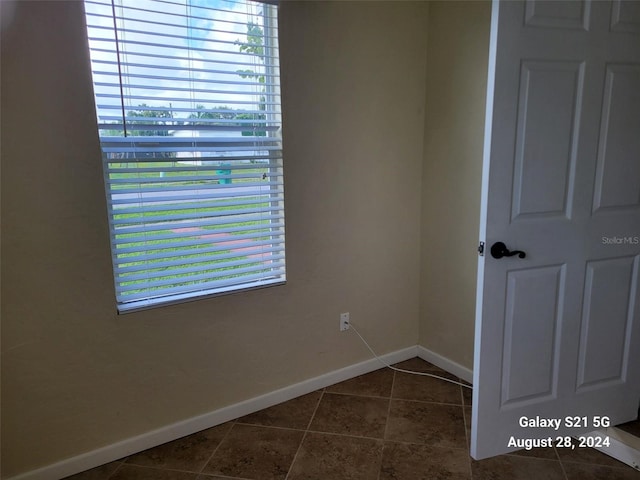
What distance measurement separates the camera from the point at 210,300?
2.20 m

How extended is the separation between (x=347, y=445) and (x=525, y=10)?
6.61 feet

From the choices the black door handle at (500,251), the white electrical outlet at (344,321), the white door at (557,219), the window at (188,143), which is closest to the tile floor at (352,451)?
the white door at (557,219)

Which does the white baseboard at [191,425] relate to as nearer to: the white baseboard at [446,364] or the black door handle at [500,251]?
the white baseboard at [446,364]

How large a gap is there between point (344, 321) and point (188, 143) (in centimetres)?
136

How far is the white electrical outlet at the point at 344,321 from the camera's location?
269cm

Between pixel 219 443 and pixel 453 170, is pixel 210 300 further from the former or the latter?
pixel 453 170

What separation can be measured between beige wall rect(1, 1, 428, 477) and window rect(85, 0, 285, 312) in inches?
3.0

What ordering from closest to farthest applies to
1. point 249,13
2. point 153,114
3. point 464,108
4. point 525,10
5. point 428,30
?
point 525,10, point 153,114, point 249,13, point 464,108, point 428,30

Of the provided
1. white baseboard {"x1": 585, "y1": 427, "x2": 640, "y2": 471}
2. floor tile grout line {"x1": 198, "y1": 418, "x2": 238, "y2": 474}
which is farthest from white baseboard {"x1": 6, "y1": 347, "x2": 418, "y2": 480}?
white baseboard {"x1": 585, "y1": 427, "x2": 640, "y2": 471}

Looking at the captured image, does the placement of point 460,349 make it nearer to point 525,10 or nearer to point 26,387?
point 525,10

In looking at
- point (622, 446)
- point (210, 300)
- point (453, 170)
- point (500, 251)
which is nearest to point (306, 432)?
point (210, 300)

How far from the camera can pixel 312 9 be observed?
7.47 ft

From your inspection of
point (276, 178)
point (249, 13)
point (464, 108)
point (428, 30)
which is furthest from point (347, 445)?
point (428, 30)

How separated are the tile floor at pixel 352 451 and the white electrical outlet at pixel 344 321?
40 cm
